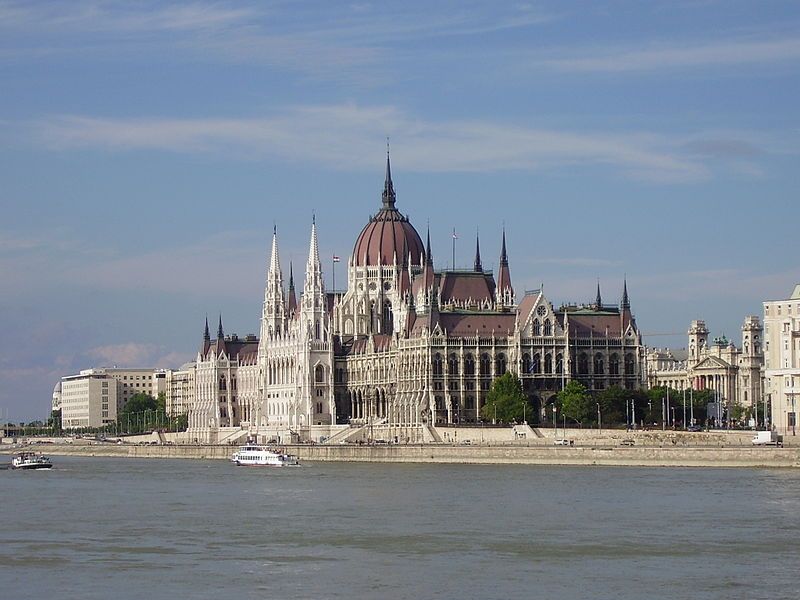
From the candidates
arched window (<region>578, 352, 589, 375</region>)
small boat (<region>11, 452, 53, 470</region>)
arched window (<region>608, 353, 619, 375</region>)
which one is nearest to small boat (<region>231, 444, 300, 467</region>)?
small boat (<region>11, 452, 53, 470</region>)

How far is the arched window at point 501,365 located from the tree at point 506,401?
4.57 metres

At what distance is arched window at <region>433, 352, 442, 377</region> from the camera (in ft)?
597

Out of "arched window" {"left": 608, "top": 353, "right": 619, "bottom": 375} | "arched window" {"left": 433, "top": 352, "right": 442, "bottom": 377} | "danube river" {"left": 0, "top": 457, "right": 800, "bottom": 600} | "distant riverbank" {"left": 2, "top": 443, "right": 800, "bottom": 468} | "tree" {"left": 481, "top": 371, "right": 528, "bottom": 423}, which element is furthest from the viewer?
"arched window" {"left": 608, "top": 353, "right": 619, "bottom": 375}

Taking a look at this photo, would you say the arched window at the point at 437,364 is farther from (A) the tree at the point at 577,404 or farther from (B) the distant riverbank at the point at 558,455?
(B) the distant riverbank at the point at 558,455

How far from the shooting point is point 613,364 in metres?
184

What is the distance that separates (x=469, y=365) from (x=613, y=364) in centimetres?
1369

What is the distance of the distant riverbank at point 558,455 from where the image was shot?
12312 centimetres

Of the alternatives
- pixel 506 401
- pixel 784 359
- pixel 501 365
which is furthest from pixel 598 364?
pixel 784 359

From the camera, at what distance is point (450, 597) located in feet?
195

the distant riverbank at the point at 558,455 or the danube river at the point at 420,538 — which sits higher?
the distant riverbank at the point at 558,455

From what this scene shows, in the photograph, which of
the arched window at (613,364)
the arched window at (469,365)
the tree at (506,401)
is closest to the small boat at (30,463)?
the tree at (506,401)

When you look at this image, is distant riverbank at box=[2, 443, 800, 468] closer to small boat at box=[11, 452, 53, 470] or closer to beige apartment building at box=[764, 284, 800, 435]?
A: beige apartment building at box=[764, 284, 800, 435]

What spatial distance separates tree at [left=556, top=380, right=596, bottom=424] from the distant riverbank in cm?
1792

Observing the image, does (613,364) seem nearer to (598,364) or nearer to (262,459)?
(598,364)
